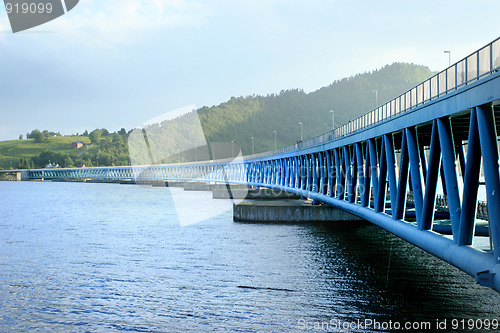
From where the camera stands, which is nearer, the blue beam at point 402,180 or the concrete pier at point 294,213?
the blue beam at point 402,180

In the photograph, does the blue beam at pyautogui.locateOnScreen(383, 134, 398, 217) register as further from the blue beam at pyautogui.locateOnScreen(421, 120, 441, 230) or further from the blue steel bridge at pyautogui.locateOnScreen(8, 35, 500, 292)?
the blue beam at pyautogui.locateOnScreen(421, 120, 441, 230)

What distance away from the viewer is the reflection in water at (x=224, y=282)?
81.9ft

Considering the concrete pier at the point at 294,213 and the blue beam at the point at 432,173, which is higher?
the blue beam at the point at 432,173

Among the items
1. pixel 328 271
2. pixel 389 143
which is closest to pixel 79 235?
pixel 328 271

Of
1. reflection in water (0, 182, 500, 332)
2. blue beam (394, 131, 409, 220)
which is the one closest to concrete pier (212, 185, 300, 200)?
reflection in water (0, 182, 500, 332)

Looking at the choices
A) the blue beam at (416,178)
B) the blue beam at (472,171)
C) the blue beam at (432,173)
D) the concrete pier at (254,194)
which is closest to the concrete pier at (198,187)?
the concrete pier at (254,194)

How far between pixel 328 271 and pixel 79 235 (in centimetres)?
3223

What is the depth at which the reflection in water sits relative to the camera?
2497 centimetres

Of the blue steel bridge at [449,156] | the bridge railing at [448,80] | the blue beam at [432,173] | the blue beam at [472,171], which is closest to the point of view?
the blue steel bridge at [449,156]

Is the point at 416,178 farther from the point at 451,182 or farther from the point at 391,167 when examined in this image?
the point at 391,167

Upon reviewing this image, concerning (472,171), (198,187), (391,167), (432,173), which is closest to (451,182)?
(432,173)

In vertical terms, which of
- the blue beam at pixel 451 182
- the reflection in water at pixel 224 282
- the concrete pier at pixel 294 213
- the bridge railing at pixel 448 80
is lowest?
the reflection in water at pixel 224 282

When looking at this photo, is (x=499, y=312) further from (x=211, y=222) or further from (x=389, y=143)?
(x=211, y=222)

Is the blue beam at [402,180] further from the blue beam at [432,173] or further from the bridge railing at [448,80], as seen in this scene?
the blue beam at [432,173]
